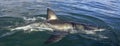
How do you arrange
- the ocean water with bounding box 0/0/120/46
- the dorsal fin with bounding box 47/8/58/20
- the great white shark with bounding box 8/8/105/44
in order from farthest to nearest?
the dorsal fin with bounding box 47/8/58/20
the great white shark with bounding box 8/8/105/44
the ocean water with bounding box 0/0/120/46

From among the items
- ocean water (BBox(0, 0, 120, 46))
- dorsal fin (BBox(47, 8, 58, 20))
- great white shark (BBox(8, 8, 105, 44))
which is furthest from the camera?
dorsal fin (BBox(47, 8, 58, 20))

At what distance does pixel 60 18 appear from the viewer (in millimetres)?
16375

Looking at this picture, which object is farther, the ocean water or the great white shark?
the great white shark

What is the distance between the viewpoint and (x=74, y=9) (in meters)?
19.6

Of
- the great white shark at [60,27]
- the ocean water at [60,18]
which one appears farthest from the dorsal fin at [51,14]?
the ocean water at [60,18]

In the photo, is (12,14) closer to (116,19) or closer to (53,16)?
(53,16)

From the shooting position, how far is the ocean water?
38.4 ft

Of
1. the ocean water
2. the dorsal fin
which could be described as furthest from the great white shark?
the ocean water

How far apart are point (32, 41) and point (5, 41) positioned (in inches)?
49.3

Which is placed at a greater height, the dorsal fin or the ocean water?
the dorsal fin

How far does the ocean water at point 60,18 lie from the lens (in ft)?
38.4

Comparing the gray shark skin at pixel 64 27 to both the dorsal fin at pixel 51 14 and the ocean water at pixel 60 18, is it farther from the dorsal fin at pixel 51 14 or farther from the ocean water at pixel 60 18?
the ocean water at pixel 60 18

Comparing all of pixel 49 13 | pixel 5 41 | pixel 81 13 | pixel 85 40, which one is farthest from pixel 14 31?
pixel 81 13

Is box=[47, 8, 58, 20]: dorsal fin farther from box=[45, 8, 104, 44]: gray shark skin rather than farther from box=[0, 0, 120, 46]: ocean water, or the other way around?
box=[0, 0, 120, 46]: ocean water
